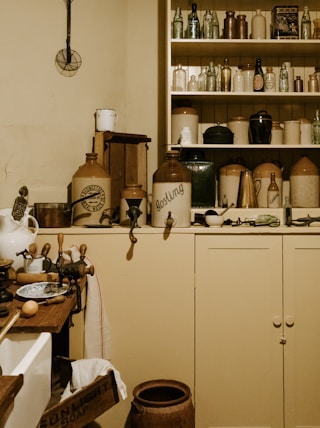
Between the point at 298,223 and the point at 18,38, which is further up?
the point at 18,38

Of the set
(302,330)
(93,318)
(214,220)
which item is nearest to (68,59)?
(214,220)

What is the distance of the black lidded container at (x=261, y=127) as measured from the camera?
9.07ft

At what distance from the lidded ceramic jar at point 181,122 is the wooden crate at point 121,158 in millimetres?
173

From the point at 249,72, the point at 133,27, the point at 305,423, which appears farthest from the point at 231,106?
the point at 305,423

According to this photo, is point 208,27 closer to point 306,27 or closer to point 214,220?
point 306,27

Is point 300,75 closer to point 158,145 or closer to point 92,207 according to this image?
point 158,145

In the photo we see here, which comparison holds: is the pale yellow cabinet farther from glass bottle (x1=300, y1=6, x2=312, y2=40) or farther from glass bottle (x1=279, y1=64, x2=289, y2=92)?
glass bottle (x1=300, y1=6, x2=312, y2=40)

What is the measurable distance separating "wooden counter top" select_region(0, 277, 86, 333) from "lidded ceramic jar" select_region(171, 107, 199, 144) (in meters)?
1.39

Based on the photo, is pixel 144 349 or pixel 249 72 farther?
pixel 249 72

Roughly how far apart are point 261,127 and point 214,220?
2.37ft

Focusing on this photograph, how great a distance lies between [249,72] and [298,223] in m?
0.97

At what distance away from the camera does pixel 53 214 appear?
2.38 metres

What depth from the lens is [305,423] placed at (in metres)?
Answer: 2.38

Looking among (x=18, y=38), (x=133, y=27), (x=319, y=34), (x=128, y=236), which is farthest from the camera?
(x=133, y=27)
